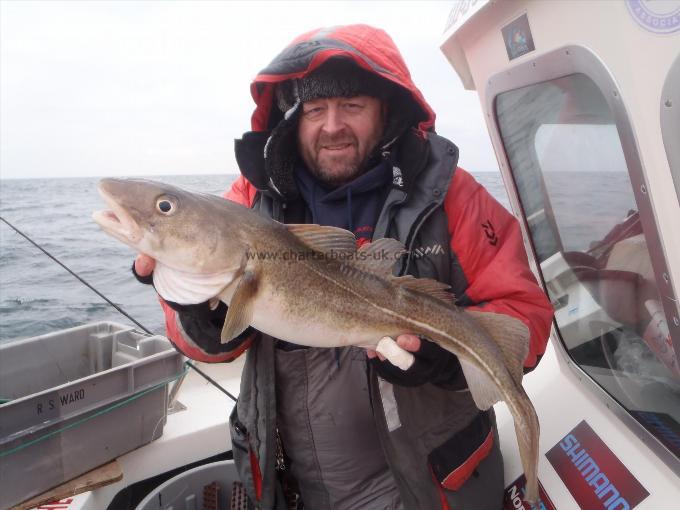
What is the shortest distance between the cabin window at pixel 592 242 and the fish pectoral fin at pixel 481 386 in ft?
3.22

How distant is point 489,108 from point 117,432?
3507mm

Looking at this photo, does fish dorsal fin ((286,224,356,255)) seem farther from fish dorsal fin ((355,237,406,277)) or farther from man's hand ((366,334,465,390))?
man's hand ((366,334,465,390))

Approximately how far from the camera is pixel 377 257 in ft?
7.41

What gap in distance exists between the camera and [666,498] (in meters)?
2.20

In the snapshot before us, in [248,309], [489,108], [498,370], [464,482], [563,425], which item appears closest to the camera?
[248,309]

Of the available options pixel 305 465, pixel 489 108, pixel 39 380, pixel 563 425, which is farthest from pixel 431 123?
pixel 39 380

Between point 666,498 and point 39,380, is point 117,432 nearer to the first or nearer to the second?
point 39,380

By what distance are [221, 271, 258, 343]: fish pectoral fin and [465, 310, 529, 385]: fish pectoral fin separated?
1086 millimetres

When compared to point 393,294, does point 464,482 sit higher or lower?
lower

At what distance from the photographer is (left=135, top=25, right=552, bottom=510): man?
8.05ft

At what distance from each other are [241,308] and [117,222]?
2.13 ft

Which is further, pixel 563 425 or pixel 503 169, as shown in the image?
pixel 503 169

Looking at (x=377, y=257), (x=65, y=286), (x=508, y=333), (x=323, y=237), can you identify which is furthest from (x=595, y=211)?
(x=65, y=286)

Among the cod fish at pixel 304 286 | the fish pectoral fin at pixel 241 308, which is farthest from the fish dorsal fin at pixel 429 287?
the fish pectoral fin at pixel 241 308
